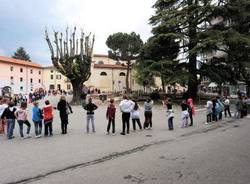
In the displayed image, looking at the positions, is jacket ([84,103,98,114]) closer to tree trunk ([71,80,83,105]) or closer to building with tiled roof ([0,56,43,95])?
tree trunk ([71,80,83,105])

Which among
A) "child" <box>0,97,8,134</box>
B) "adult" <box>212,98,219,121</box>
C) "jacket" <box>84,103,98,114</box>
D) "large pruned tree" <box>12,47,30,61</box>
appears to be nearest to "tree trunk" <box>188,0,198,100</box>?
"adult" <box>212,98,219,121</box>

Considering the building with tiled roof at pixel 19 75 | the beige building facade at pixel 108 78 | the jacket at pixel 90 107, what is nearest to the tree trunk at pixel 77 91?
the jacket at pixel 90 107

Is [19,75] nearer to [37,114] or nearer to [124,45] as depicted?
[124,45]

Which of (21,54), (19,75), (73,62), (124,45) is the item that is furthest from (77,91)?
(21,54)

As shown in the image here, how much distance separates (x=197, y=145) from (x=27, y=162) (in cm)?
580

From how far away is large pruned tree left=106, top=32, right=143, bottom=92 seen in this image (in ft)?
229

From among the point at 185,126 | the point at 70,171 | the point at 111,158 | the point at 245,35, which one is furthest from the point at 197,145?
the point at 245,35

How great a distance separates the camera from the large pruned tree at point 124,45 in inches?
2753

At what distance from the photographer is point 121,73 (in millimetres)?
88250

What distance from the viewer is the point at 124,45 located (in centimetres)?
7050

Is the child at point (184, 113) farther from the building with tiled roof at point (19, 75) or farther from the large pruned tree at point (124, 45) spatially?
the building with tiled roof at point (19, 75)

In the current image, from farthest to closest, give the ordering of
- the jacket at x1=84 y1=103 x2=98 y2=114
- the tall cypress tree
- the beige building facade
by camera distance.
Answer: the beige building facade, the tall cypress tree, the jacket at x1=84 y1=103 x2=98 y2=114

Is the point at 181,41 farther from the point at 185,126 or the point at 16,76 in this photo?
the point at 16,76

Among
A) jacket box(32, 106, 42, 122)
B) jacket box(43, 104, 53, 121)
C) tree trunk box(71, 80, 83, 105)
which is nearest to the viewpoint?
jacket box(32, 106, 42, 122)
